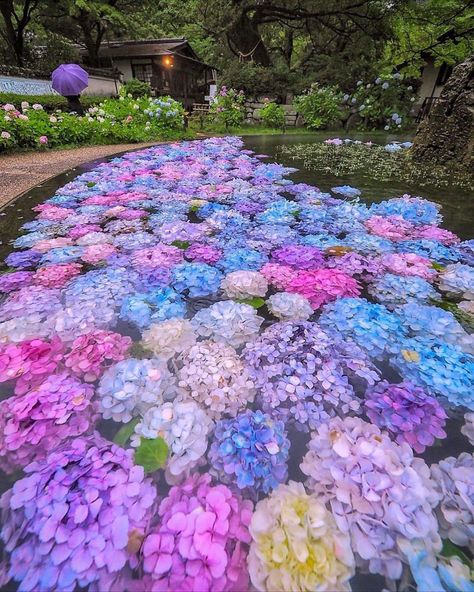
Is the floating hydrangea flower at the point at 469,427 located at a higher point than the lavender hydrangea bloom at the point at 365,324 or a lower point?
lower

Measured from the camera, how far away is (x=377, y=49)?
1853 centimetres

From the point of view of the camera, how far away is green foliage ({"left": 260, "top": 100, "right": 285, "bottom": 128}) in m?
16.3

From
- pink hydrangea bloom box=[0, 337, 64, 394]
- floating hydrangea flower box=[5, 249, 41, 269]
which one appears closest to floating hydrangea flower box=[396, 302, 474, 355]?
pink hydrangea bloom box=[0, 337, 64, 394]

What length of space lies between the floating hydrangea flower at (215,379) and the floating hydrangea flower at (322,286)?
3.20ft

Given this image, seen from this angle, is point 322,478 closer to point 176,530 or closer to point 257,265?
point 176,530

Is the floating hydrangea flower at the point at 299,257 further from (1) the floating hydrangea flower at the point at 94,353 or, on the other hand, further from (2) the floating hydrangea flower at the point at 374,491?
(2) the floating hydrangea flower at the point at 374,491

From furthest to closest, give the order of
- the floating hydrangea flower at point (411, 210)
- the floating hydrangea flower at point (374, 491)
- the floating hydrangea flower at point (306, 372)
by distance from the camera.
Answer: the floating hydrangea flower at point (411, 210)
the floating hydrangea flower at point (306, 372)
the floating hydrangea flower at point (374, 491)

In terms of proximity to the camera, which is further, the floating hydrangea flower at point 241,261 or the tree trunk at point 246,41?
the tree trunk at point 246,41

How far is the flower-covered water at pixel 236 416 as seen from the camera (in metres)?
1.22

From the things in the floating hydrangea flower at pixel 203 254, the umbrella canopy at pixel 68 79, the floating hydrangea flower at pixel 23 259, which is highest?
the umbrella canopy at pixel 68 79

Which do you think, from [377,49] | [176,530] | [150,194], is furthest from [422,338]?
[377,49]

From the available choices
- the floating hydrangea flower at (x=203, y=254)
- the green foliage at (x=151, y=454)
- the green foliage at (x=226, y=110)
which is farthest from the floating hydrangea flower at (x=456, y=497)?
the green foliage at (x=226, y=110)

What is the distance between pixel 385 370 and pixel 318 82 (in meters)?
20.9

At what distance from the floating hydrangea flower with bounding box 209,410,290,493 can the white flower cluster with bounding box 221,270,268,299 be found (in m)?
1.20
